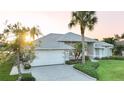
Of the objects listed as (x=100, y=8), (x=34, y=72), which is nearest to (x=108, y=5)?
(x=100, y=8)

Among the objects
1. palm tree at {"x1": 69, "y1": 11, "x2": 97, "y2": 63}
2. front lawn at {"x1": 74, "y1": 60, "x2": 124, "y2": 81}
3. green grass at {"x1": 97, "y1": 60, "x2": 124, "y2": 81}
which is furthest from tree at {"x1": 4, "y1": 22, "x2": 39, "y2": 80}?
green grass at {"x1": 97, "y1": 60, "x2": 124, "y2": 81}

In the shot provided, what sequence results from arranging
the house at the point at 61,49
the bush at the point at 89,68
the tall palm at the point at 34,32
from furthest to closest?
the house at the point at 61,49, the bush at the point at 89,68, the tall palm at the point at 34,32

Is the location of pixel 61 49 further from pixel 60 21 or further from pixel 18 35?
pixel 18 35

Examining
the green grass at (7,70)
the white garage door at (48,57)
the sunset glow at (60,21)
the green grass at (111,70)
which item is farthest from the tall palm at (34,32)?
the green grass at (111,70)

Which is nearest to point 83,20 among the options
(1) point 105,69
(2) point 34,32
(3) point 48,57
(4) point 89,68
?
(3) point 48,57

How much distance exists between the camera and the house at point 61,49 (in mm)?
13438

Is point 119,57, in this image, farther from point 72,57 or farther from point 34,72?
point 34,72

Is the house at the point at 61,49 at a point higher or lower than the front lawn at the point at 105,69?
higher

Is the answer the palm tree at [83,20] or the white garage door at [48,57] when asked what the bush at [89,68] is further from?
the white garage door at [48,57]

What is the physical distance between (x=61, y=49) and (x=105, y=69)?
4.10 meters

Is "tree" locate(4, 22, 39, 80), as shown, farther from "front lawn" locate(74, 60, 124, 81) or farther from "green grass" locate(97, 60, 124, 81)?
"green grass" locate(97, 60, 124, 81)

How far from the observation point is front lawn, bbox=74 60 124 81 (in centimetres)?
1155

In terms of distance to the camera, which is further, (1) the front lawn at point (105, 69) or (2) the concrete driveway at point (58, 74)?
(1) the front lawn at point (105, 69)
